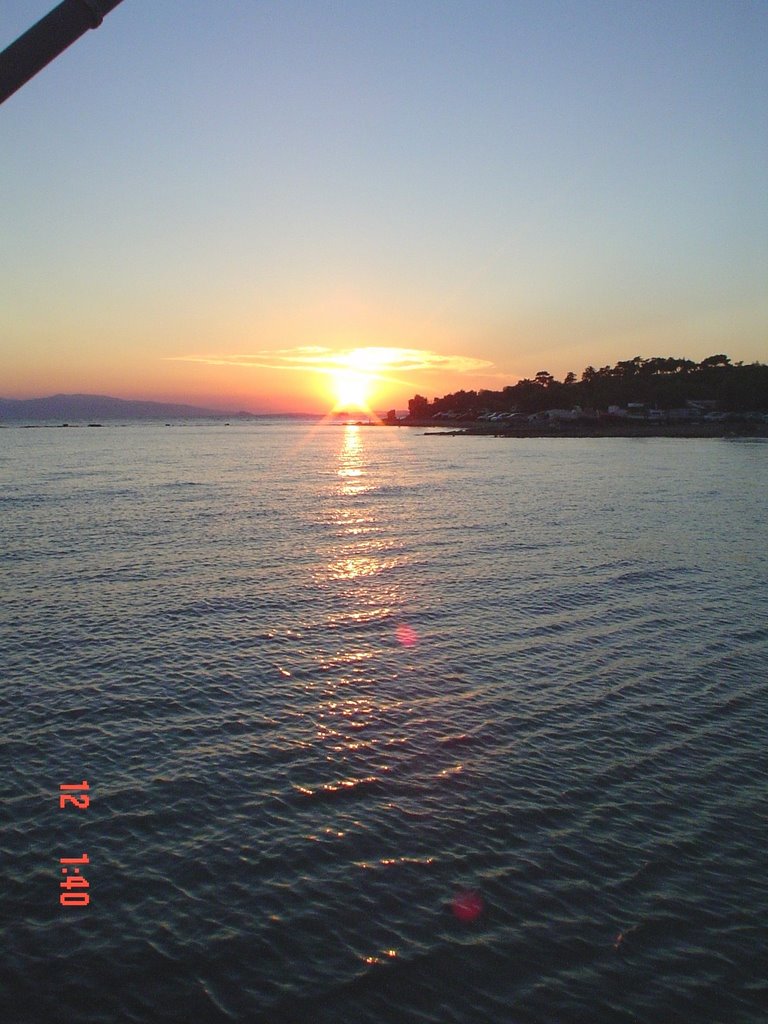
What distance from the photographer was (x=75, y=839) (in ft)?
43.7

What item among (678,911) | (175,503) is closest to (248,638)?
(678,911)

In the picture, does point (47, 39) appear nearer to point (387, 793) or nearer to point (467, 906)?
point (467, 906)

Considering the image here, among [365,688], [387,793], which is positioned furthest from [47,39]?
[365,688]

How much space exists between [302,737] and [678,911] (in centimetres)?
920

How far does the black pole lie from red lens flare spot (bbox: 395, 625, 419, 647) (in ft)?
66.4

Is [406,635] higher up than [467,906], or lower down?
higher up

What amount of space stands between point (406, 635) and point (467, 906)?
1456cm

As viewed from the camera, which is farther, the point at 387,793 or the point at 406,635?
the point at 406,635

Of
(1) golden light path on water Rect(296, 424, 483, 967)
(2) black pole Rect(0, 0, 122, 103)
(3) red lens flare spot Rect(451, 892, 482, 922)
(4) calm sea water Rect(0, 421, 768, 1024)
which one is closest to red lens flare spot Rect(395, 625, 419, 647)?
(1) golden light path on water Rect(296, 424, 483, 967)

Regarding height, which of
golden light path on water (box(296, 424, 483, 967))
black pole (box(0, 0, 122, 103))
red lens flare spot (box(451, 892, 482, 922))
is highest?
black pole (box(0, 0, 122, 103))

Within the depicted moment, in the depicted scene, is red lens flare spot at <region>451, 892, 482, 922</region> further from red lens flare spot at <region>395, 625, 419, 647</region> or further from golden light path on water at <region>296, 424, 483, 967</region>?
red lens flare spot at <region>395, 625, 419, 647</region>

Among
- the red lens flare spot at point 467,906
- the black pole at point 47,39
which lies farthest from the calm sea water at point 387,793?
the black pole at point 47,39

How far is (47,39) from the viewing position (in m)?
7.51

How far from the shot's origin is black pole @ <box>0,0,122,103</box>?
24.1 feet
